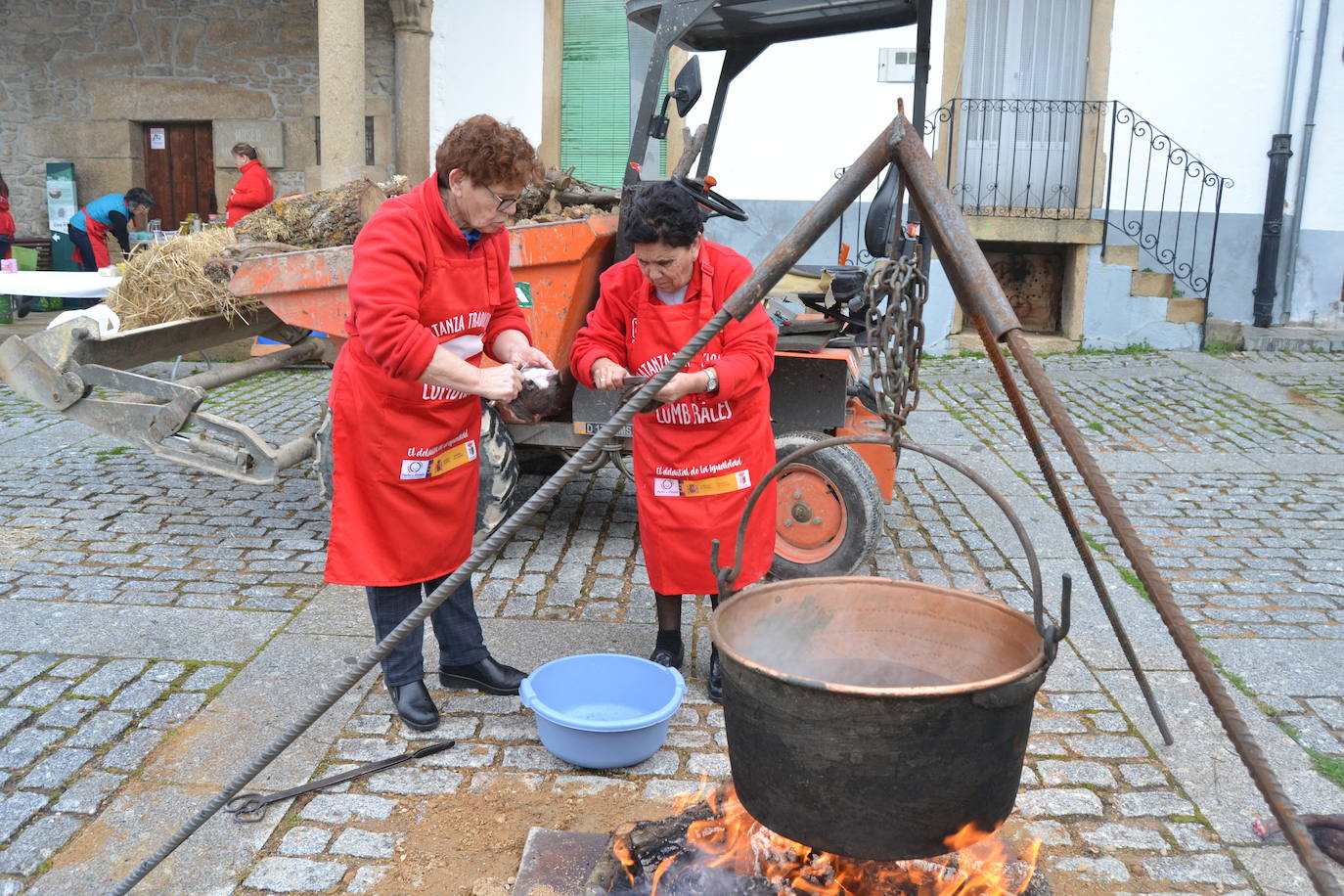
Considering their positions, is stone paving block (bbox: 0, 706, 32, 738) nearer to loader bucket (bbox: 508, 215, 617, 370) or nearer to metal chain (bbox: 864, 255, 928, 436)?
loader bucket (bbox: 508, 215, 617, 370)

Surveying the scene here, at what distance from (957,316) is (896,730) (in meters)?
9.65

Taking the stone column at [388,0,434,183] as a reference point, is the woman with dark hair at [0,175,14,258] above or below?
below

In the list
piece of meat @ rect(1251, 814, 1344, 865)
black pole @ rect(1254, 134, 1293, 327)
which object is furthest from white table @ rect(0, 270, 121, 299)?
black pole @ rect(1254, 134, 1293, 327)

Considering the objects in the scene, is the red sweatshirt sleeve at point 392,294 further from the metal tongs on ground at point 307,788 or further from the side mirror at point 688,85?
the side mirror at point 688,85

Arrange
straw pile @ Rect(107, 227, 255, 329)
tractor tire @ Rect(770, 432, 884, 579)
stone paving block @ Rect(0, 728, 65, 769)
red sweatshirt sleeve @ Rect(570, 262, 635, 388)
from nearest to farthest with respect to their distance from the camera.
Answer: stone paving block @ Rect(0, 728, 65, 769), red sweatshirt sleeve @ Rect(570, 262, 635, 388), tractor tire @ Rect(770, 432, 884, 579), straw pile @ Rect(107, 227, 255, 329)

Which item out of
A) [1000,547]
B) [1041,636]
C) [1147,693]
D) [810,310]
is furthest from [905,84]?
[1041,636]

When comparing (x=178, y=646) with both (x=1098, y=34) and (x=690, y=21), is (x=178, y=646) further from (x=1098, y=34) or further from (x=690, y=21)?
(x=1098, y=34)

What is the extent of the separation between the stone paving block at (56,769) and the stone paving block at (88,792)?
6 centimetres

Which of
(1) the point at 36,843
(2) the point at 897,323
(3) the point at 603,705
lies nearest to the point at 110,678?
(1) the point at 36,843

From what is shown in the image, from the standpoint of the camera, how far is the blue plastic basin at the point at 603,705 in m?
3.16

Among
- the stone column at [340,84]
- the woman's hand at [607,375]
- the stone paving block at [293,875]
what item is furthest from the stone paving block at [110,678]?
the stone column at [340,84]

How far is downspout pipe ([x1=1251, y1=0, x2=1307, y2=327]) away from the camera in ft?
34.1

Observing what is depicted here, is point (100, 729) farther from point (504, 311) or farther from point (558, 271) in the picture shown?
point (558, 271)

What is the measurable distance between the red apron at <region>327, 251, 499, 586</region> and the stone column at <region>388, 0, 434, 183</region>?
357 inches
